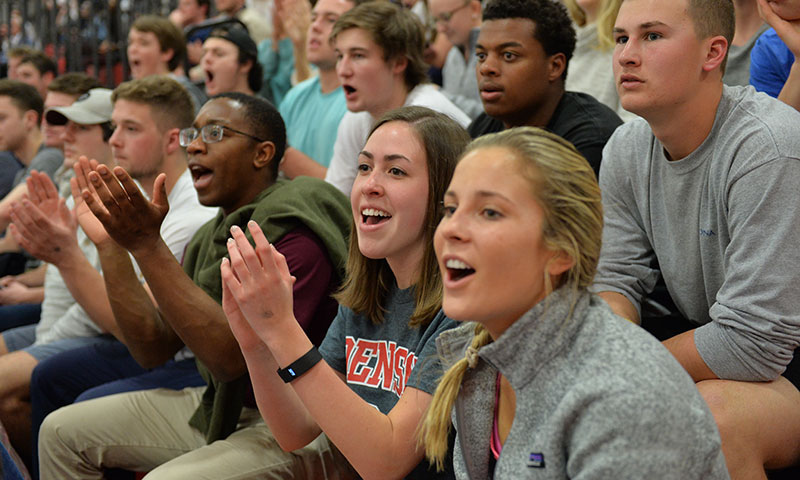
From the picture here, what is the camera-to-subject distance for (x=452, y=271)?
137cm

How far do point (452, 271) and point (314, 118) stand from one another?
289cm

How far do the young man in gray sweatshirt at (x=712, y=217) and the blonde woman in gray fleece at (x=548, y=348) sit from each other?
52cm

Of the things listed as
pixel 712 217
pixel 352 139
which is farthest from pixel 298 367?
pixel 352 139

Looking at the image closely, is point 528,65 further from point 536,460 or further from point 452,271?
point 536,460

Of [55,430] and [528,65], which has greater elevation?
[528,65]

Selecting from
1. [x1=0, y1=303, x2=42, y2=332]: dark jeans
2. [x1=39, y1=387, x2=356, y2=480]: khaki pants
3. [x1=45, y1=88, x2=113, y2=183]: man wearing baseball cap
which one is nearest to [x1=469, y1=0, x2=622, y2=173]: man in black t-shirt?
[x1=39, y1=387, x2=356, y2=480]: khaki pants

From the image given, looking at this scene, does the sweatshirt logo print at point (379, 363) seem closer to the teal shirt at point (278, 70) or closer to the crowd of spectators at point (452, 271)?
the crowd of spectators at point (452, 271)

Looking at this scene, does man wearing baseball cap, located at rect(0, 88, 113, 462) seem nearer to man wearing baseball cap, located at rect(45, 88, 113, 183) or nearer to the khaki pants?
man wearing baseball cap, located at rect(45, 88, 113, 183)

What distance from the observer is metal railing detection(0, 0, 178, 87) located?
716 cm

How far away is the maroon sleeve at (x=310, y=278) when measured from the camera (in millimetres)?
2295

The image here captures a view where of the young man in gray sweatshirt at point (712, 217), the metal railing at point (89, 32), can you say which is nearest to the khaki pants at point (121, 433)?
the young man in gray sweatshirt at point (712, 217)

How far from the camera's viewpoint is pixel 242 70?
180 inches

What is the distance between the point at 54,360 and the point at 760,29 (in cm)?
257

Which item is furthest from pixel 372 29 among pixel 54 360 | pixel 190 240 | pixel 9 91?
pixel 9 91
